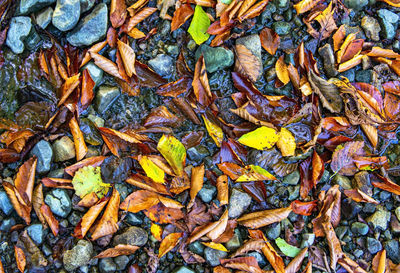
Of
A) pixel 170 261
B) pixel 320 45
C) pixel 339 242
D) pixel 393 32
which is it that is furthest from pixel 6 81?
pixel 393 32

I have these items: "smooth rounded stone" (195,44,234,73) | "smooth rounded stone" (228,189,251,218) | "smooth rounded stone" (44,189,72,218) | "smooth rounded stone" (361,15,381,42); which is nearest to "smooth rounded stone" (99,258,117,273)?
"smooth rounded stone" (44,189,72,218)

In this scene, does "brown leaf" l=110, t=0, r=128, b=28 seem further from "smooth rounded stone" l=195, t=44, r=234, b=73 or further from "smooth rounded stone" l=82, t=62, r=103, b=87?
"smooth rounded stone" l=195, t=44, r=234, b=73

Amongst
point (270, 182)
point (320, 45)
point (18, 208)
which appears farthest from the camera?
point (320, 45)

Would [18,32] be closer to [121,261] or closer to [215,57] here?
[215,57]

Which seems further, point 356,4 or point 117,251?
point 356,4

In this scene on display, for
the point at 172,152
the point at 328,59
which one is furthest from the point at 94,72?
the point at 328,59

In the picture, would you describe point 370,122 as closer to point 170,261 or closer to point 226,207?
point 226,207

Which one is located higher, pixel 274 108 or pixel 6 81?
Answer: pixel 6 81
